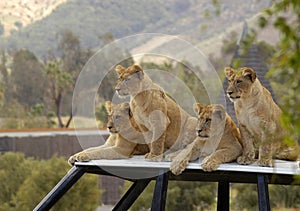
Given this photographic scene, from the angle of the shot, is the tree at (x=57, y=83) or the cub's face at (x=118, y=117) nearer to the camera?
the cub's face at (x=118, y=117)

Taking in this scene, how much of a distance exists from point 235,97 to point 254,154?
233mm

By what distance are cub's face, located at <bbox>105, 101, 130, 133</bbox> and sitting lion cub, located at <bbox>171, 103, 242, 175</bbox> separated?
271 millimetres

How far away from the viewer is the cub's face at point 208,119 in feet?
8.53

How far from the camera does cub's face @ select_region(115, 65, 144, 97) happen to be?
265 centimetres

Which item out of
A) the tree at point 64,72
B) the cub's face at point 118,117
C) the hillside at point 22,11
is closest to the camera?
the cub's face at point 118,117

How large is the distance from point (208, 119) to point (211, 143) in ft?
0.40

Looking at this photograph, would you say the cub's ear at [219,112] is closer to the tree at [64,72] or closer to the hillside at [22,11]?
the tree at [64,72]

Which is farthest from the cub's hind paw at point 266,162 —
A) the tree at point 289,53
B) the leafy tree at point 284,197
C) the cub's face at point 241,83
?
the leafy tree at point 284,197

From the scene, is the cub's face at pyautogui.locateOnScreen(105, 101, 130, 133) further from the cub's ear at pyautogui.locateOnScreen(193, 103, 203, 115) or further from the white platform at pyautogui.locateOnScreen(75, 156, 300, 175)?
the cub's ear at pyautogui.locateOnScreen(193, 103, 203, 115)

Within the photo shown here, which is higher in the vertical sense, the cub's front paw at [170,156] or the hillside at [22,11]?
the hillside at [22,11]

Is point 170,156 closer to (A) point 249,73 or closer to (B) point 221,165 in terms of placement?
(B) point 221,165

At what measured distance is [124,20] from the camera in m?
19.7

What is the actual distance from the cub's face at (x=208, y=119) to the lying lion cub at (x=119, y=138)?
0.30m

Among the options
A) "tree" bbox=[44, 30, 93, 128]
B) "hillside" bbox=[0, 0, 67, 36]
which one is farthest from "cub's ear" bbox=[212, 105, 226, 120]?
"hillside" bbox=[0, 0, 67, 36]
